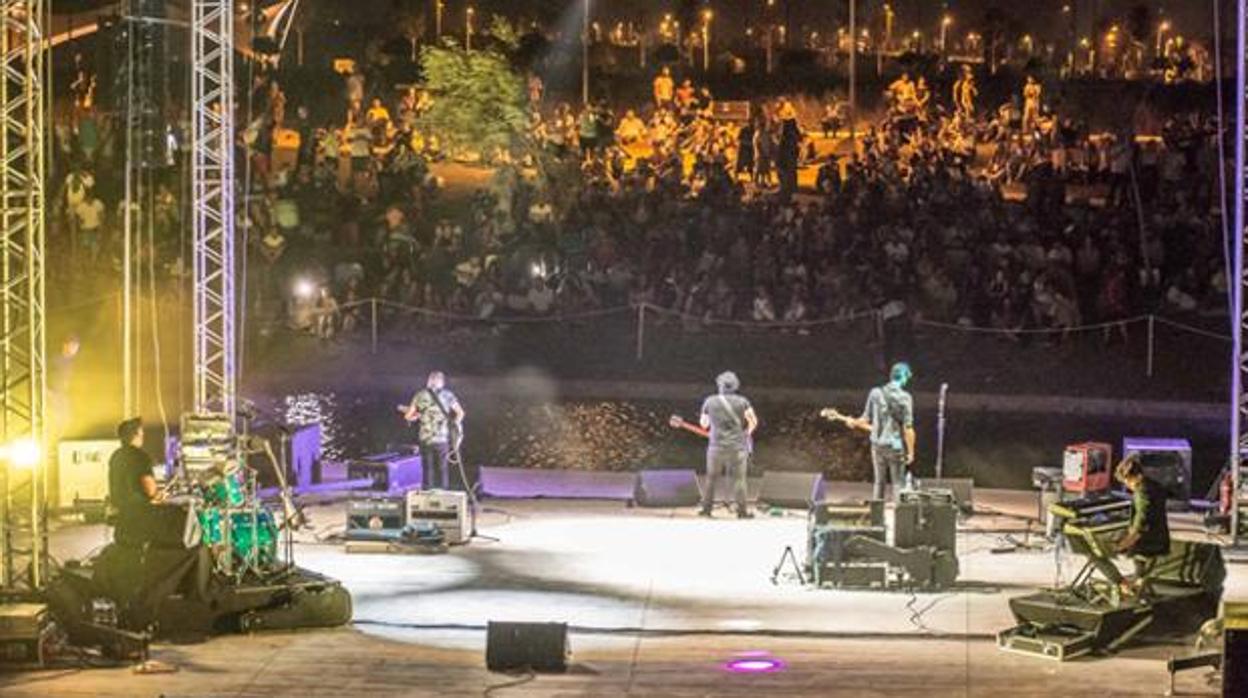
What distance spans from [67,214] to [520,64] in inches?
502

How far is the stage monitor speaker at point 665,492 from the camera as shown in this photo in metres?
24.8

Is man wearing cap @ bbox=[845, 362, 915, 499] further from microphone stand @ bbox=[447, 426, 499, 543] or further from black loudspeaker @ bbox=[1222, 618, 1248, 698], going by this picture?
black loudspeaker @ bbox=[1222, 618, 1248, 698]

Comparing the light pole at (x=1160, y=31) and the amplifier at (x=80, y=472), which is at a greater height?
the light pole at (x=1160, y=31)

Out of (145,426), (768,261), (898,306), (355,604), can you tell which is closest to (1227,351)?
(898,306)

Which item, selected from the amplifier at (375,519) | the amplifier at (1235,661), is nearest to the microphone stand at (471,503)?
the amplifier at (375,519)

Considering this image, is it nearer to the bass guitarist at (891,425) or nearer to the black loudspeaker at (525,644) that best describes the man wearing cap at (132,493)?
the black loudspeaker at (525,644)

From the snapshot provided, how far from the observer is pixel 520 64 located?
4675 centimetres

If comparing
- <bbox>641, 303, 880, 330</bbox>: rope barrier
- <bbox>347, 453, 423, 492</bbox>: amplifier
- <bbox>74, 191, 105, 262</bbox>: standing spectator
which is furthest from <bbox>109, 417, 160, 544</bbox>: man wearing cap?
<bbox>74, 191, 105, 262</bbox>: standing spectator

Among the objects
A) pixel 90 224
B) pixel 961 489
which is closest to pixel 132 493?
pixel 961 489

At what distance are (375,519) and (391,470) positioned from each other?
2.67 m

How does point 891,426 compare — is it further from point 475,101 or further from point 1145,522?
point 475,101

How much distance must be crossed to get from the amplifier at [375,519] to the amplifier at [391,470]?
7.90 feet

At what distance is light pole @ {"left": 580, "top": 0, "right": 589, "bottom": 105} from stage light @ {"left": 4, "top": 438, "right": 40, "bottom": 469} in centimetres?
2892

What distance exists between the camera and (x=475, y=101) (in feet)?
142
